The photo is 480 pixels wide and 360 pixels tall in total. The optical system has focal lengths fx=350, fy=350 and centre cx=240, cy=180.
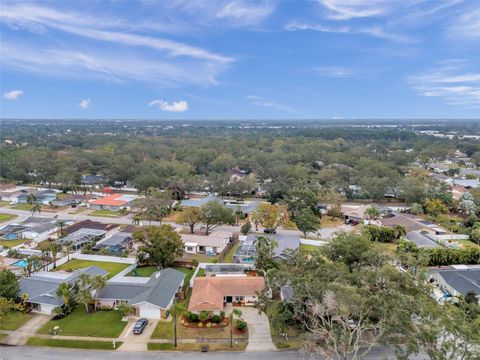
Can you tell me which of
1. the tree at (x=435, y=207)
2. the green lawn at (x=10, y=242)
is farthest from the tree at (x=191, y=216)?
the tree at (x=435, y=207)

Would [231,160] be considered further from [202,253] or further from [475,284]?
[475,284]

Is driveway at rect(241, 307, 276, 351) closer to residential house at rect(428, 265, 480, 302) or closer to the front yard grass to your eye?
the front yard grass

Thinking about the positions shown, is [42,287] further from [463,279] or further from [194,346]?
[463,279]

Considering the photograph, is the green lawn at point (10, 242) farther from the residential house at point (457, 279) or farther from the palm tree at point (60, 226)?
the residential house at point (457, 279)

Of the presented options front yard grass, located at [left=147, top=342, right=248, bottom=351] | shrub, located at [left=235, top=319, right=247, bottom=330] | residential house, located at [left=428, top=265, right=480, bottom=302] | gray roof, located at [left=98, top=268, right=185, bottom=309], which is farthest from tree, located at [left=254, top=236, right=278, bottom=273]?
residential house, located at [left=428, top=265, right=480, bottom=302]

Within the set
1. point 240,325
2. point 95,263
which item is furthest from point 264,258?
point 95,263

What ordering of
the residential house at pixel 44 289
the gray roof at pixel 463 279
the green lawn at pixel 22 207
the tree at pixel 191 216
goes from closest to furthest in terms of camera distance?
the residential house at pixel 44 289, the gray roof at pixel 463 279, the tree at pixel 191 216, the green lawn at pixel 22 207
